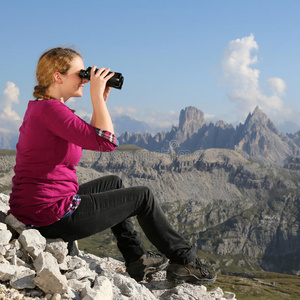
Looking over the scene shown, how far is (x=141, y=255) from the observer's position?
7.93m

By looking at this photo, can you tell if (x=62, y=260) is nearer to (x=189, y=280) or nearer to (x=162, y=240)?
(x=162, y=240)

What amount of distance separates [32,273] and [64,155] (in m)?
1.94

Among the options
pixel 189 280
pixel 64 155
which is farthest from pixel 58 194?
pixel 189 280

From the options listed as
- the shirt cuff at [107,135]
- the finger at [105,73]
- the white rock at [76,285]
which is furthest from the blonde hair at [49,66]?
the white rock at [76,285]

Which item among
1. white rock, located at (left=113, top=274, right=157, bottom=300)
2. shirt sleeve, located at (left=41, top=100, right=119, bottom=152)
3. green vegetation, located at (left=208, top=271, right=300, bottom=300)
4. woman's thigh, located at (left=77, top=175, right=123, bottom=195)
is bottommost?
green vegetation, located at (left=208, top=271, right=300, bottom=300)

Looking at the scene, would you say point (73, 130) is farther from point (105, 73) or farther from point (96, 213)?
point (96, 213)

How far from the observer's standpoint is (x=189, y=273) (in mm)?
7461

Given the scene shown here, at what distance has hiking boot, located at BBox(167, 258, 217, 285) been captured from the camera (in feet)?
24.5

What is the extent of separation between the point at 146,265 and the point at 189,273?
104cm

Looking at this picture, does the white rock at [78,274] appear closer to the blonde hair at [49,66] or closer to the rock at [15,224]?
the rock at [15,224]

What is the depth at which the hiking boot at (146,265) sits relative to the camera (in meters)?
7.88

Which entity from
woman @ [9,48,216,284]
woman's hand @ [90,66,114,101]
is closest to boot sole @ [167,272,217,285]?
woman @ [9,48,216,284]

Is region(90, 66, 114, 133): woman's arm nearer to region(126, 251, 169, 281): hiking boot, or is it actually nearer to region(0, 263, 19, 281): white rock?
region(0, 263, 19, 281): white rock

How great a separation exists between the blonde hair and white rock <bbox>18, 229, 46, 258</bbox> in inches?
93.6
